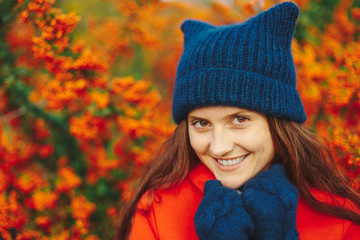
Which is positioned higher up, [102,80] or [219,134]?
[102,80]

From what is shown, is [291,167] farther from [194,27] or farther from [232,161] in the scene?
[194,27]

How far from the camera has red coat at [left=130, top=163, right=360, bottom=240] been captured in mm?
1525

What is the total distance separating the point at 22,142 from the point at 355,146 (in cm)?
294

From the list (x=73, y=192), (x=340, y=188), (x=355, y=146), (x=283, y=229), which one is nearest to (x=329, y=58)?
(x=355, y=146)

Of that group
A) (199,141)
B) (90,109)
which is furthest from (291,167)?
(90,109)

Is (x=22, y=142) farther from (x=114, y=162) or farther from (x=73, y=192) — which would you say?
(x=114, y=162)

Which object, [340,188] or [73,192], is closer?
[340,188]

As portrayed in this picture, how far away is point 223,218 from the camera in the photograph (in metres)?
1.32

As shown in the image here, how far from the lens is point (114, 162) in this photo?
267 cm

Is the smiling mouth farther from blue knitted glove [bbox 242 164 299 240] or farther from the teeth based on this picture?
blue knitted glove [bbox 242 164 299 240]

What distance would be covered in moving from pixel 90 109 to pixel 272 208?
5.12ft

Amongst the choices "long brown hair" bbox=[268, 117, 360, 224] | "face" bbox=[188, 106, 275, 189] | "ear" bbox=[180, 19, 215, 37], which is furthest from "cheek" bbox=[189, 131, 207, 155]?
"ear" bbox=[180, 19, 215, 37]

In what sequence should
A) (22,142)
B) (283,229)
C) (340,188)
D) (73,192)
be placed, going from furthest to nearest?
(22,142)
(73,192)
(340,188)
(283,229)

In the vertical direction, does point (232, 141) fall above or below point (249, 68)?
below
